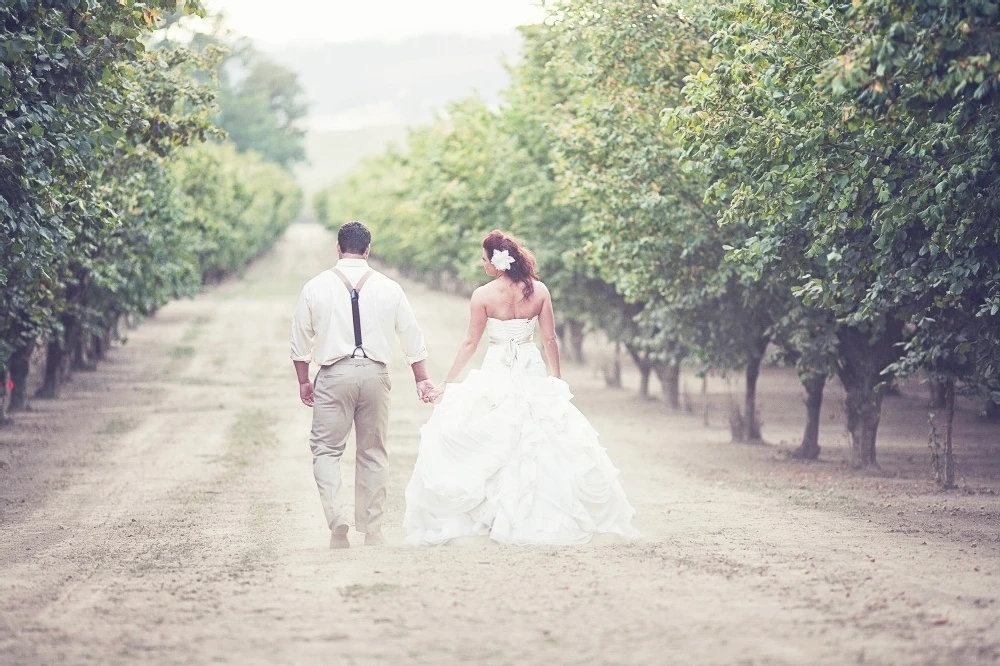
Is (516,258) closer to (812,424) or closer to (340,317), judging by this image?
(340,317)

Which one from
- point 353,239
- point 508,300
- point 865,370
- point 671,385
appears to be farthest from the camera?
point 671,385

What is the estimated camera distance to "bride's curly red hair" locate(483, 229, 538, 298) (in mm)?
9797

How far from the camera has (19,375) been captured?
2450 cm

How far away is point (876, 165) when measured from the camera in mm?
11992

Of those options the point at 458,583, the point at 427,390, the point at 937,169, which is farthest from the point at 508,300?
the point at 937,169

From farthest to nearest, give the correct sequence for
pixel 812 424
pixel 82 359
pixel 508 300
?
pixel 82 359
pixel 812 424
pixel 508 300

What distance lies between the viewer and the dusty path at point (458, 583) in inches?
245

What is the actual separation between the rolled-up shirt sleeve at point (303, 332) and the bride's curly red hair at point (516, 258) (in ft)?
4.65

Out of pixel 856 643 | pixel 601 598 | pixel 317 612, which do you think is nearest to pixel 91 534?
pixel 317 612

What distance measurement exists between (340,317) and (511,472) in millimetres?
1683

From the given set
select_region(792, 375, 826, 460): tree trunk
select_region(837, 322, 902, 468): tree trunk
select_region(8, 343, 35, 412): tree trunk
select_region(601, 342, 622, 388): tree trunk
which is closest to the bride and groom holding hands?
select_region(837, 322, 902, 468): tree trunk

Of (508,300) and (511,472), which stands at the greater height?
(508,300)

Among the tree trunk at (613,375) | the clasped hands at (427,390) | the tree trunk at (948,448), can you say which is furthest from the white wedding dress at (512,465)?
the tree trunk at (613,375)

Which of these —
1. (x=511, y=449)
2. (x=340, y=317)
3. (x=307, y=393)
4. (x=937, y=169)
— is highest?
(x=937, y=169)
